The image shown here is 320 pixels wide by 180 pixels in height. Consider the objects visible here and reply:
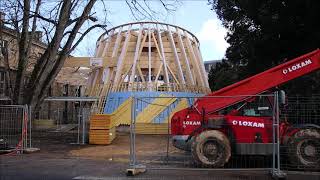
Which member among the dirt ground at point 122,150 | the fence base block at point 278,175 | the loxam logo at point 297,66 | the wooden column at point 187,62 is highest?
the wooden column at point 187,62

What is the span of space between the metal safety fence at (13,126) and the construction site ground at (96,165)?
39.6 inches

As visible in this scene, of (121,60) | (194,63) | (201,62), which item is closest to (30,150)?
(121,60)

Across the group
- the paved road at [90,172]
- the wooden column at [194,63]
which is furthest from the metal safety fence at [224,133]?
the wooden column at [194,63]

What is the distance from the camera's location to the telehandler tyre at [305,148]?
14836mm

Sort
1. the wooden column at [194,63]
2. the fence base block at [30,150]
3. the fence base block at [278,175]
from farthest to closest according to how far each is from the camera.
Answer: the wooden column at [194,63]
the fence base block at [30,150]
the fence base block at [278,175]

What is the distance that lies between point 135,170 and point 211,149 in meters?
2.63

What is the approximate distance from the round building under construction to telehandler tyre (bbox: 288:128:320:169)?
29.3 metres

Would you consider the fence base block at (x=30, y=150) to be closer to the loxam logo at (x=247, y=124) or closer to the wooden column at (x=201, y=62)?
the loxam logo at (x=247, y=124)

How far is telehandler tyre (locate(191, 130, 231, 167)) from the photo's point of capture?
15281 millimetres

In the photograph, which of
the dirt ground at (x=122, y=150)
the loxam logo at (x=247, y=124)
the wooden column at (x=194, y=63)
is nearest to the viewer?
the loxam logo at (x=247, y=124)

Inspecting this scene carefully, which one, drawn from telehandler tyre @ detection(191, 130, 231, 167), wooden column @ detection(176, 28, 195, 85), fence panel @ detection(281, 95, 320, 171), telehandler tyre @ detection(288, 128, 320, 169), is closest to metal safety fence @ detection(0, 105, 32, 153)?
telehandler tyre @ detection(191, 130, 231, 167)

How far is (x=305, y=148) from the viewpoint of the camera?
1492cm

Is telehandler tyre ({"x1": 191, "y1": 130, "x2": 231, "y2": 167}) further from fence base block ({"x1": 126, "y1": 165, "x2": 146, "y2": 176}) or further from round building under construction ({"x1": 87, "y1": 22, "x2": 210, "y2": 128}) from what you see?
round building under construction ({"x1": 87, "y1": 22, "x2": 210, "y2": 128})

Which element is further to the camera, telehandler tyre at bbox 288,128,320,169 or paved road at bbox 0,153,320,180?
telehandler tyre at bbox 288,128,320,169
